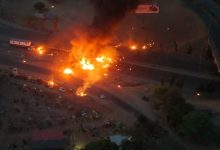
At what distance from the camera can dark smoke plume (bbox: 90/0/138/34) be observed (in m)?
92.9

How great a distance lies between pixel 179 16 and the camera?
10381 cm

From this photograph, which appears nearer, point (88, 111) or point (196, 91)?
point (88, 111)

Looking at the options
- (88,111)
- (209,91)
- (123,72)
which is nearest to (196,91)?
(209,91)

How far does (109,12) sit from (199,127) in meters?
34.1

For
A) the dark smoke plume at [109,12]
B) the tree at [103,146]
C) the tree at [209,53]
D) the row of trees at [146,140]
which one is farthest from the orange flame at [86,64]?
the tree at [103,146]

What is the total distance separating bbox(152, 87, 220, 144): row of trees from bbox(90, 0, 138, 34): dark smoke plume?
2190cm

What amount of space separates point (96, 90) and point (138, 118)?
11.6 meters

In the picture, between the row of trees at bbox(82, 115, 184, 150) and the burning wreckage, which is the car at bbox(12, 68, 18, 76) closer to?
the burning wreckage

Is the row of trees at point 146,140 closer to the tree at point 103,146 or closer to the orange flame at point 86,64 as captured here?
the tree at point 103,146

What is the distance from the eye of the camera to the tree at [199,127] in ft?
217

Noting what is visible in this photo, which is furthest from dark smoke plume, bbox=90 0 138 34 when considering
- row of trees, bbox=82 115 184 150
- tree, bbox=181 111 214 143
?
tree, bbox=181 111 214 143

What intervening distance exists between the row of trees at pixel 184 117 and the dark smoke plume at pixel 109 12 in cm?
2190

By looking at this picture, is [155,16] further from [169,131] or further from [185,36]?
[169,131]

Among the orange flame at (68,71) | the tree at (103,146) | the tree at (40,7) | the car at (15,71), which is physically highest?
the tree at (103,146)
